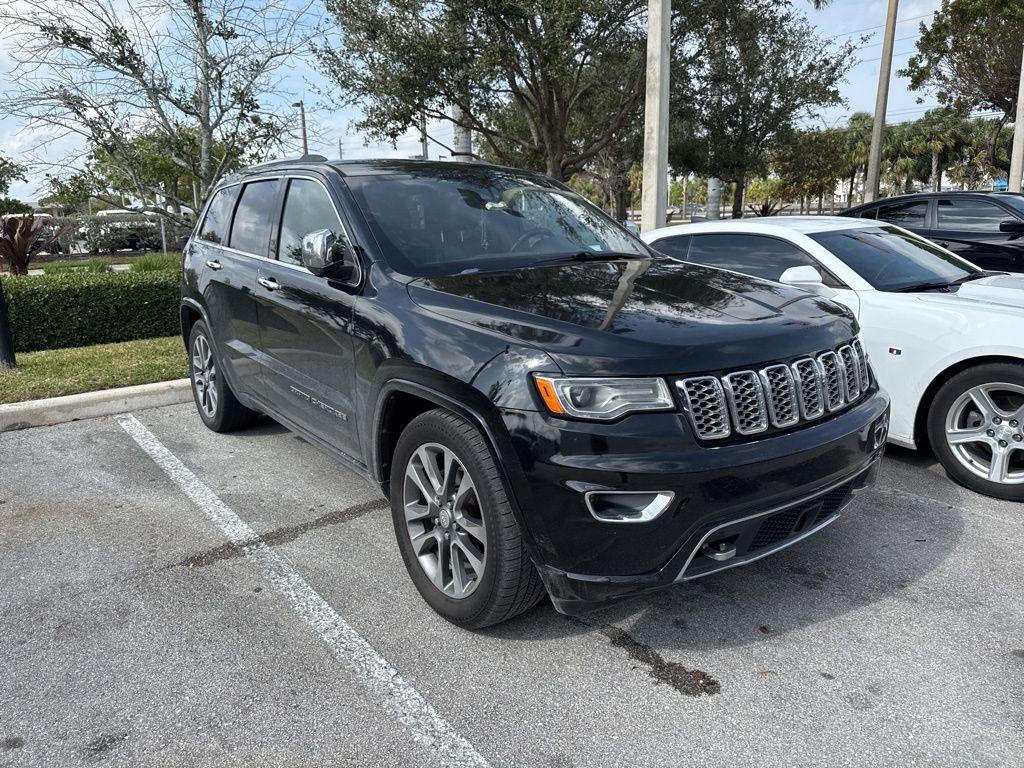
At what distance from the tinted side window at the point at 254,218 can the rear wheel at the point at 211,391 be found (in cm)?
79

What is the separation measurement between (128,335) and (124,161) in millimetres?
2181

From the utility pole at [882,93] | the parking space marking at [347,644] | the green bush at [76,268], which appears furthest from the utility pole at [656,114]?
the utility pole at [882,93]

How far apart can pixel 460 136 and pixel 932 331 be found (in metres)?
12.4

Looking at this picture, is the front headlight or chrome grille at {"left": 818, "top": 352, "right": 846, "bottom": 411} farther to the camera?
chrome grille at {"left": 818, "top": 352, "right": 846, "bottom": 411}

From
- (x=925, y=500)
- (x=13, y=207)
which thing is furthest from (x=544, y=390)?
(x=13, y=207)

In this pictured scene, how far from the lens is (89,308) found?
8.79 meters

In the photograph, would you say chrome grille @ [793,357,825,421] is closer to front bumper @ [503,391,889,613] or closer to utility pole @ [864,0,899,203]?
front bumper @ [503,391,889,613]

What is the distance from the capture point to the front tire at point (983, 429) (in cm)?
415

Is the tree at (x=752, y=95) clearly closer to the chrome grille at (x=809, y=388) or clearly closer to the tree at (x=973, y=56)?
the tree at (x=973, y=56)

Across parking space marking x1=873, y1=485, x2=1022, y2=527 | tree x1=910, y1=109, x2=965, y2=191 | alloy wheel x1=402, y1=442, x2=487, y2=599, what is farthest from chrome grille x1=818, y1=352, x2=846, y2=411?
tree x1=910, y1=109, x2=965, y2=191

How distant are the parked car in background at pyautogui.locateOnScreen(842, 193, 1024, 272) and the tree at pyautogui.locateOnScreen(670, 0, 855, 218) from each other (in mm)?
6514

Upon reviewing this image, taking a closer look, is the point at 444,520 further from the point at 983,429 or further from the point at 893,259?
the point at 893,259

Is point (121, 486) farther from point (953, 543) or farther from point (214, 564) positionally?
point (953, 543)

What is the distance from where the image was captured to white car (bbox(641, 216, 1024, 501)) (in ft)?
13.8
